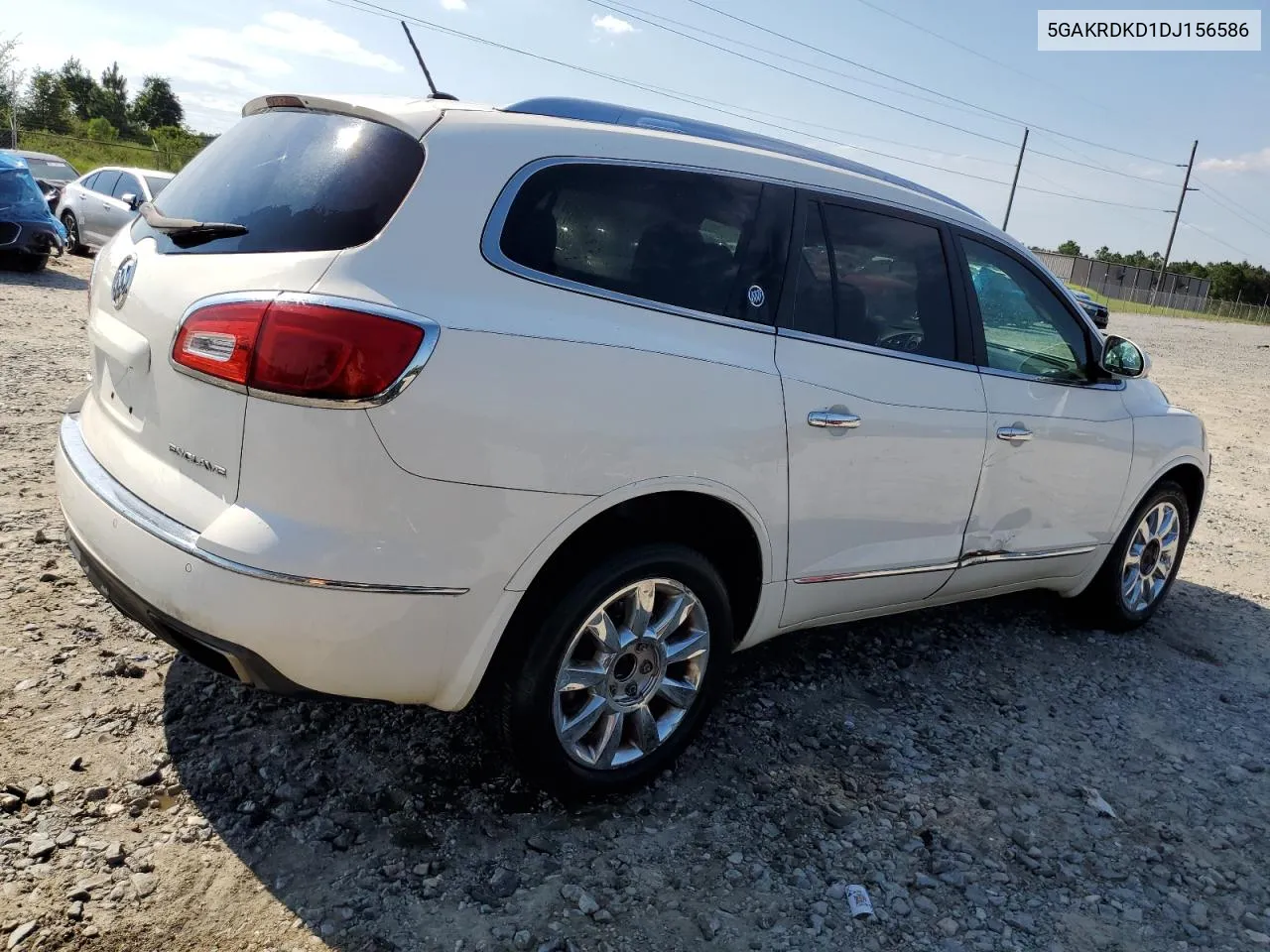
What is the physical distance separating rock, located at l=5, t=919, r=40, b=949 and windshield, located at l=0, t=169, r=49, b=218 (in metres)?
12.6

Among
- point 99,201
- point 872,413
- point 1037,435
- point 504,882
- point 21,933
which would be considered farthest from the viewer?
point 99,201

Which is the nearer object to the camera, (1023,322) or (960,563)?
(960,563)

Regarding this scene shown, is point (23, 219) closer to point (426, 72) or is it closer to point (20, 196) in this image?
point (20, 196)

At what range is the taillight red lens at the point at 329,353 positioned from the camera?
7.30ft

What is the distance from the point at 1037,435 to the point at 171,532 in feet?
10.3

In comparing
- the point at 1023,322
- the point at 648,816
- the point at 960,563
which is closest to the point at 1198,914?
the point at 960,563

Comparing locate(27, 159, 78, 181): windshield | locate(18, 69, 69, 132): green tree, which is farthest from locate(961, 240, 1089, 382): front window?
locate(18, 69, 69, 132): green tree

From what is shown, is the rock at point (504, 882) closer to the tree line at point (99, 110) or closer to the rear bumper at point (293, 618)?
the rear bumper at point (293, 618)

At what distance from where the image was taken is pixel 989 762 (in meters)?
3.49

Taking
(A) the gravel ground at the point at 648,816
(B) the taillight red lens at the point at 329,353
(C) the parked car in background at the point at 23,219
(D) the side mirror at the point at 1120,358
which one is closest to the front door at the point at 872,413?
(A) the gravel ground at the point at 648,816

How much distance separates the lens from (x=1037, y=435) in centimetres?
393

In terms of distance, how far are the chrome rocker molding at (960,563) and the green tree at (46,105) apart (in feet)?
139

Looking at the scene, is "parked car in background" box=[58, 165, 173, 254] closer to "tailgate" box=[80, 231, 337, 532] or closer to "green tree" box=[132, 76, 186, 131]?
"tailgate" box=[80, 231, 337, 532]

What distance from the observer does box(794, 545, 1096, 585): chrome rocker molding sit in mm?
3360
